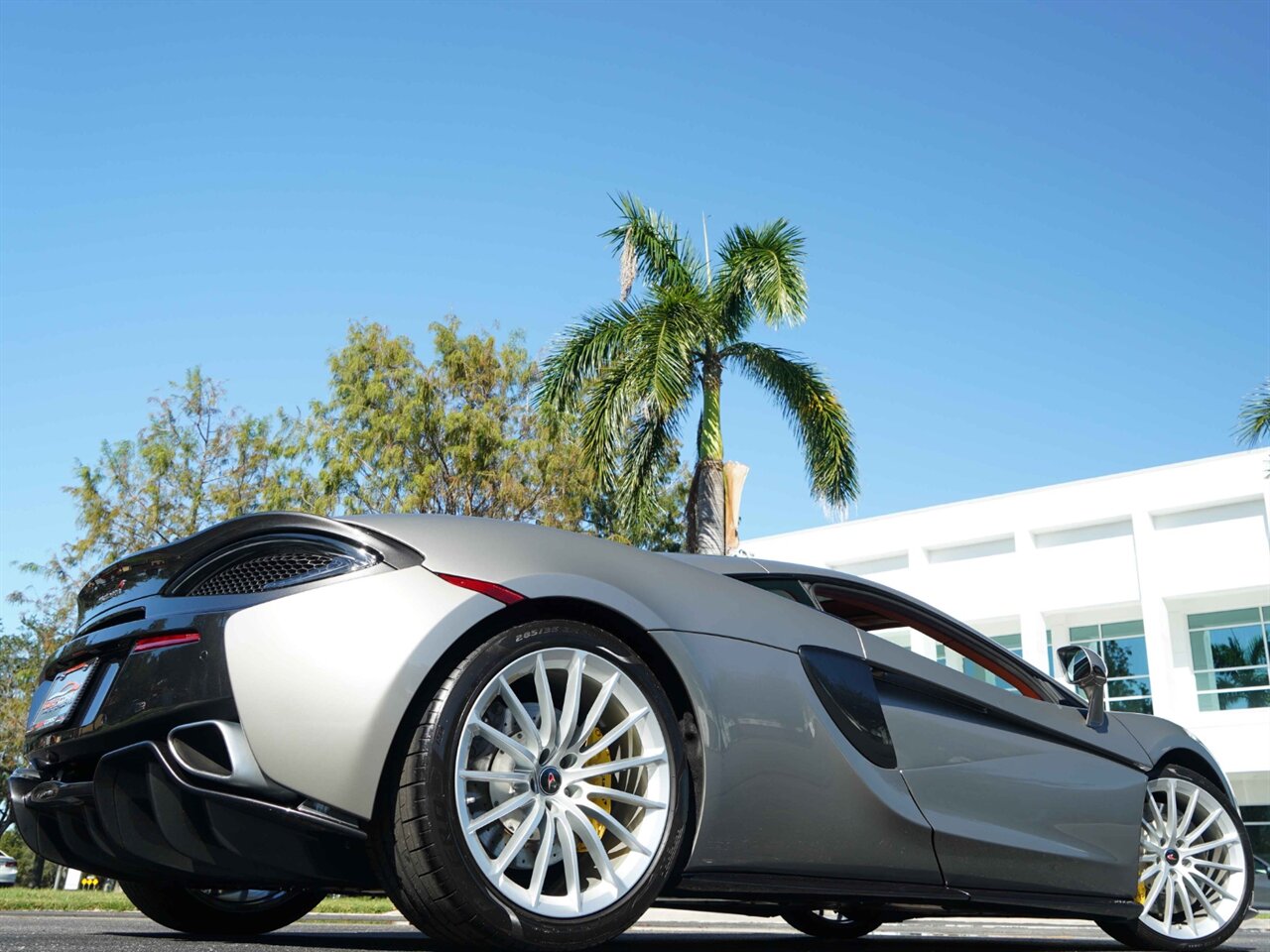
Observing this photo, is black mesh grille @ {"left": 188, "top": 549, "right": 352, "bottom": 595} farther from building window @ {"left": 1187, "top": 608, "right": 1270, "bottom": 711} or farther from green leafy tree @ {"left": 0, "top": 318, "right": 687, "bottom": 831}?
building window @ {"left": 1187, "top": 608, "right": 1270, "bottom": 711}

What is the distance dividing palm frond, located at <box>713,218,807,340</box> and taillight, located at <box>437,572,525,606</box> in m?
14.3

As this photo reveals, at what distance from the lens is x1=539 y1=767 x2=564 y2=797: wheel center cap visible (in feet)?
9.48

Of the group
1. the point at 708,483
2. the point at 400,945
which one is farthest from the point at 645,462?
the point at 400,945

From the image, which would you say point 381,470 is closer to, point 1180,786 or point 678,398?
point 678,398

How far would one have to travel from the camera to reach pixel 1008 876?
12.6ft

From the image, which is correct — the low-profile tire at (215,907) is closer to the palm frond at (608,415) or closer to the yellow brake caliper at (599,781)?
the yellow brake caliper at (599,781)

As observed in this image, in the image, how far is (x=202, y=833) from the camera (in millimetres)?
2705

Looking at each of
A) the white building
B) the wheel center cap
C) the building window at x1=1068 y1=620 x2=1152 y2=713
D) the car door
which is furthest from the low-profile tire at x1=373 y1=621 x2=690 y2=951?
the building window at x1=1068 y1=620 x2=1152 y2=713

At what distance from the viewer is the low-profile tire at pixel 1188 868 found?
4.58 m

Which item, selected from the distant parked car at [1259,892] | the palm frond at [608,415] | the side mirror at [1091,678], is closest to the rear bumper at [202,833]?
the side mirror at [1091,678]

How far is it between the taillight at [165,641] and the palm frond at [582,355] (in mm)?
14342

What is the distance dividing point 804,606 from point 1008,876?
3.72 ft

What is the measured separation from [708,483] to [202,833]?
47.5 ft

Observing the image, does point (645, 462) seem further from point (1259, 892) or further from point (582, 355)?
point (1259, 892)
